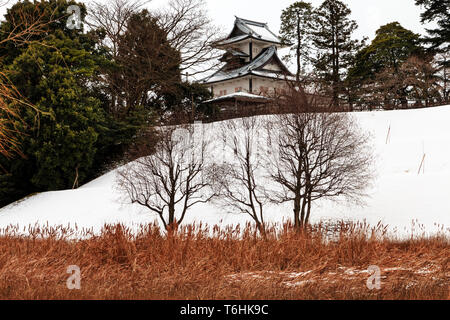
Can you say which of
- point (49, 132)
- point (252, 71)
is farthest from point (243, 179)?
point (252, 71)

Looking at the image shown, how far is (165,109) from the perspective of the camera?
32.9m

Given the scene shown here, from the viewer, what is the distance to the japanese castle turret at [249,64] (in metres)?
37.0

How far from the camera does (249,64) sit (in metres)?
39.3

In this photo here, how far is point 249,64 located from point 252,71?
287cm

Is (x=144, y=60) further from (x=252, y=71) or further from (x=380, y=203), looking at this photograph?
(x=380, y=203)

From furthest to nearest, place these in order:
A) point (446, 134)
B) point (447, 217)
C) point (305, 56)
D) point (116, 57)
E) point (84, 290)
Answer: point (305, 56) < point (116, 57) < point (446, 134) < point (447, 217) < point (84, 290)

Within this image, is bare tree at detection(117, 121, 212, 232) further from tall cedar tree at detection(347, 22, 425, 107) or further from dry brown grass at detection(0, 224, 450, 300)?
tall cedar tree at detection(347, 22, 425, 107)

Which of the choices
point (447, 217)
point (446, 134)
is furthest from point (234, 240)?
point (446, 134)

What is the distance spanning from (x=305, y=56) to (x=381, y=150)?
632 inches

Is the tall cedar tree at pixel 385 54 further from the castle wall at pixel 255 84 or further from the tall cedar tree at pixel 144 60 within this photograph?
the tall cedar tree at pixel 144 60

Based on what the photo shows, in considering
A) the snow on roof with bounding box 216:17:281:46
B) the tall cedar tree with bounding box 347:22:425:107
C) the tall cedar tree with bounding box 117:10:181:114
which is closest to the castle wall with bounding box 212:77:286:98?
the snow on roof with bounding box 216:17:281:46

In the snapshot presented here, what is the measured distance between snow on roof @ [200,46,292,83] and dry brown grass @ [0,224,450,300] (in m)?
29.5
